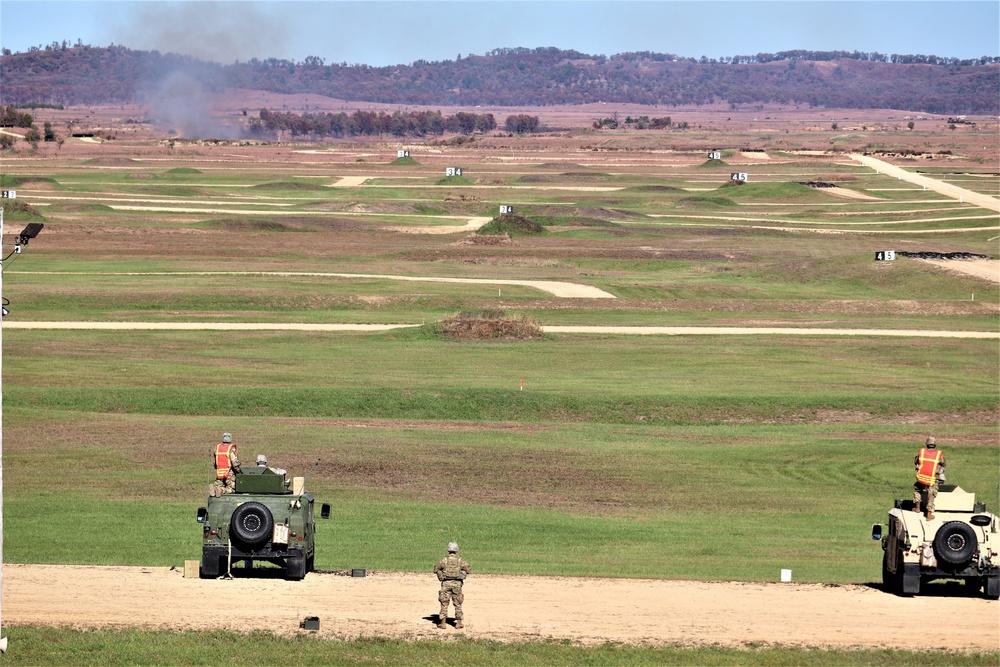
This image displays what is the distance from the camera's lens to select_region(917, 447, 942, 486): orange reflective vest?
22203mm

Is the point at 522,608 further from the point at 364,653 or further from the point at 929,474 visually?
the point at 929,474

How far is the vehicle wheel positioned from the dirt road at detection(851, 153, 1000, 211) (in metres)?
111

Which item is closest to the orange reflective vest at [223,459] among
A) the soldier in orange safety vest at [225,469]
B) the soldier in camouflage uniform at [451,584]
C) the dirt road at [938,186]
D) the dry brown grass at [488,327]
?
the soldier in orange safety vest at [225,469]

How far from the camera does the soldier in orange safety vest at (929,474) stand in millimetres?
22219

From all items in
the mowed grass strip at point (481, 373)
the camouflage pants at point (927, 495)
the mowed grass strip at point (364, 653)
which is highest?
the camouflage pants at point (927, 495)

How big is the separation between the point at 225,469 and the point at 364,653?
4.72 meters

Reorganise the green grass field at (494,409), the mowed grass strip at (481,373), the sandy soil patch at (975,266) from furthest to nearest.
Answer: the sandy soil patch at (975,266) → the mowed grass strip at (481,373) → the green grass field at (494,409)

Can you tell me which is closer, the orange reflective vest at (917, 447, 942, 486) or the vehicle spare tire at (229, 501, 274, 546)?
the orange reflective vest at (917, 447, 942, 486)

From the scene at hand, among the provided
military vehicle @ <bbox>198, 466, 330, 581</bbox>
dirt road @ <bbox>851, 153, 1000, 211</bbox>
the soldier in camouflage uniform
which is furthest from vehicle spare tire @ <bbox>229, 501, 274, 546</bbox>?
dirt road @ <bbox>851, 153, 1000, 211</bbox>

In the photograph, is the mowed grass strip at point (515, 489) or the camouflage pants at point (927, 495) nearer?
the camouflage pants at point (927, 495)

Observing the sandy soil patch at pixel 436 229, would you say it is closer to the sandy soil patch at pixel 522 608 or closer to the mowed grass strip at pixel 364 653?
the sandy soil patch at pixel 522 608

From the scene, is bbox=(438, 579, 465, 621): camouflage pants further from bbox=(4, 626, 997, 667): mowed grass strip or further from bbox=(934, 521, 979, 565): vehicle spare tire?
bbox=(934, 521, 979, 565): vehicle spare tire

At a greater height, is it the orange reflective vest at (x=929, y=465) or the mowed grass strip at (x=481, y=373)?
the orange reflective vest at (x=929, y=465)

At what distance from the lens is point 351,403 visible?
43594 mm
